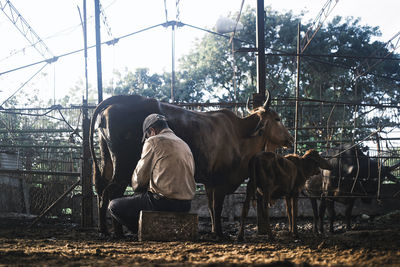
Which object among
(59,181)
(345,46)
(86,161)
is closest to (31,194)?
(59,181)

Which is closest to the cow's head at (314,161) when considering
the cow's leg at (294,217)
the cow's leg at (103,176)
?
the cow's leg at (294,217)

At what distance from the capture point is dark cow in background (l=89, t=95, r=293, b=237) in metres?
6.66

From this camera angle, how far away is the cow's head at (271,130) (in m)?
8.59

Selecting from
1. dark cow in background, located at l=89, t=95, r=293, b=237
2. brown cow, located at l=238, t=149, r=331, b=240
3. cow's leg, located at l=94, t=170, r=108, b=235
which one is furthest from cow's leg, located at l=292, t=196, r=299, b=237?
cow's leg, located at l=94, t=170, r=108, b=235

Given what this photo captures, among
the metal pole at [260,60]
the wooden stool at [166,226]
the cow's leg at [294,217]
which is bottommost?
the cow's leg at [294,217]

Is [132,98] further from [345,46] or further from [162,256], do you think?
[345,46]

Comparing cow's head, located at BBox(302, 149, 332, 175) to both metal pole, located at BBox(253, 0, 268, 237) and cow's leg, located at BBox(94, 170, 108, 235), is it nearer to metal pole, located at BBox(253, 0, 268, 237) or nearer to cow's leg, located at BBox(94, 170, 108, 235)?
metal pole, located at BBox(253, 0, 268, 237)

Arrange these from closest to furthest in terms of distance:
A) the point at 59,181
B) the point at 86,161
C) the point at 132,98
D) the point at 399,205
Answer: the point at 132,98, the point at 86,161, the point at 59,181, the point at 399,205

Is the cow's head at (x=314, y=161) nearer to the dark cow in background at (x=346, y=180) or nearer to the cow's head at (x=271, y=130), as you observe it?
the cow's head at (x=271, y=130)

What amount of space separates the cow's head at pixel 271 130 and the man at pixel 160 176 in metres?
3.33

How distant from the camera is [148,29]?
20.8 meters

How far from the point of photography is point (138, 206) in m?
5.57

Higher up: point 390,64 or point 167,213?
point 390,64

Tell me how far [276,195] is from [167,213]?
2.67 m
